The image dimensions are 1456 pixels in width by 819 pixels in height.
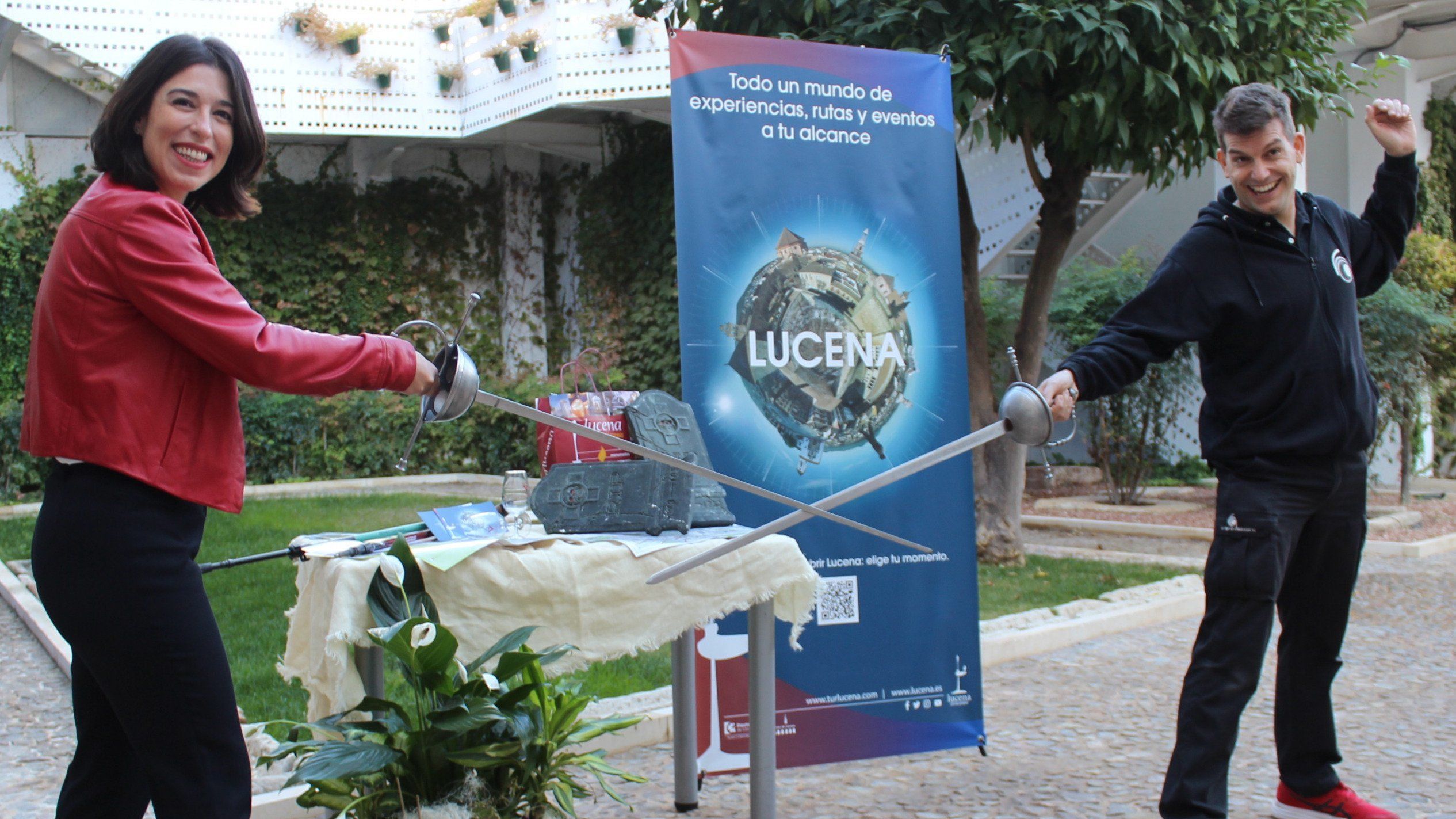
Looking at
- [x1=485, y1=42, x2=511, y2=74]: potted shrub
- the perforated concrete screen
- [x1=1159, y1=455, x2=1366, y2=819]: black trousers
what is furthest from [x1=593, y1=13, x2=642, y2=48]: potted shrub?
[x1=1159, y1=455, x2=1366, y2=819]: black trousers

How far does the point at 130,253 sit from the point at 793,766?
242cm

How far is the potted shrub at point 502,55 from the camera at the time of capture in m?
11.3

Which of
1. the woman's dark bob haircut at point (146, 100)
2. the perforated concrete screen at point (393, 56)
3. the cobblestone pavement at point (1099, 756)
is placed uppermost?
the perforated concrete screen at point (393, 56)

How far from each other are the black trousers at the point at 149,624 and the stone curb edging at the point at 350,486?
858cm

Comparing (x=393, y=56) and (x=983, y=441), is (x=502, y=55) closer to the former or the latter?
(x=393, y=56)

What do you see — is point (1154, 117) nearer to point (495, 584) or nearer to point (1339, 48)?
point (495, 584)

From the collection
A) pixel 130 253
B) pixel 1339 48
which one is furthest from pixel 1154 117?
pixel 1339 48

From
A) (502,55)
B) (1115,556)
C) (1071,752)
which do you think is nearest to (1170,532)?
(1115,556)

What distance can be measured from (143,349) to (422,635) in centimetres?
82

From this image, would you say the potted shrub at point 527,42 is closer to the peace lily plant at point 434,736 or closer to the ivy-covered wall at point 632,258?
the ivy-covered wall at point 632,258

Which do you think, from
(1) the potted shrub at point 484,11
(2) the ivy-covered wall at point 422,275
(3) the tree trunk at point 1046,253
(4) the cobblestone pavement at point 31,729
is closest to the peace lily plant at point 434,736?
(4) the cobblestone pavement at point 31,729

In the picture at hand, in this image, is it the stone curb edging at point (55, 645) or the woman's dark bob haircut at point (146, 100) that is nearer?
the woman's dark bob haircut at point (146, 100)

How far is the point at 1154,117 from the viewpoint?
5.81 meters

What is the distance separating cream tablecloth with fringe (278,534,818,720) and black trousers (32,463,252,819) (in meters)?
0.49
